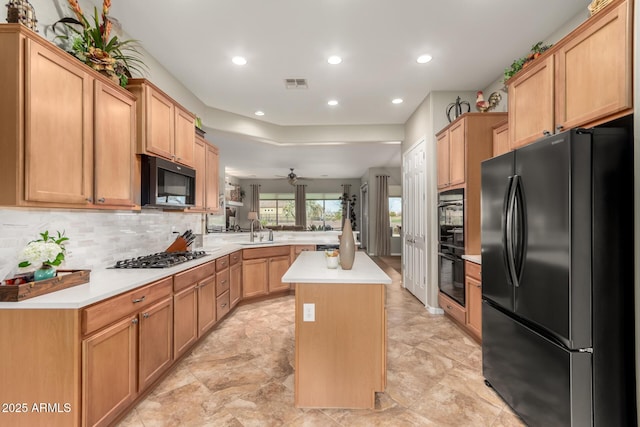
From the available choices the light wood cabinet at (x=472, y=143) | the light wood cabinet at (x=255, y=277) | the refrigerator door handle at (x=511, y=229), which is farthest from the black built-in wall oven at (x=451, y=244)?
the light wood cabinet at (x=255, y=277)

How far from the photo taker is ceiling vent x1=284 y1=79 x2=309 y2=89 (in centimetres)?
362

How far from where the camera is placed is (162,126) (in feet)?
8.95

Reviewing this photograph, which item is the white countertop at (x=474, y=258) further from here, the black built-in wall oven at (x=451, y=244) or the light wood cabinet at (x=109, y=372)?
the light wood cabinet at (x=109, y=372)

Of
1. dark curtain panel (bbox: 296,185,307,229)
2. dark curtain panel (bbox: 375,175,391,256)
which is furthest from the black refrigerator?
dark curtain panel (bbox: 296,185,307,229)

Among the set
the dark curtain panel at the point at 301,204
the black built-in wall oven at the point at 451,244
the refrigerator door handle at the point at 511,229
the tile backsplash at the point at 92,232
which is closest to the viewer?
the tile backsplash at the point at 92,232

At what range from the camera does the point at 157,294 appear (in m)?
2.21

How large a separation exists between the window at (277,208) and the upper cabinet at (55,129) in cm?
1023

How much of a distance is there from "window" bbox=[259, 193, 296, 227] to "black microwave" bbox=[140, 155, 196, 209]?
930 cm

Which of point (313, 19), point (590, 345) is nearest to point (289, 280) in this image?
point (590, 345)

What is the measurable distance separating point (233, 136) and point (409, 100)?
284 centimetres

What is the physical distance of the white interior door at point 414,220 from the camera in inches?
169

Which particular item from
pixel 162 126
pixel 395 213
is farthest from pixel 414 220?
pixel 395 213

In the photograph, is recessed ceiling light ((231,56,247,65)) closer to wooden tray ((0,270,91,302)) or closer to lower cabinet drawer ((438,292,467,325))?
wooden tray ((0,270,91,302))

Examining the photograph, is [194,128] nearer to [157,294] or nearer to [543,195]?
[157,294]
